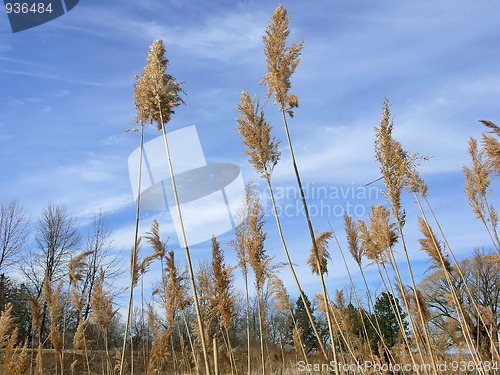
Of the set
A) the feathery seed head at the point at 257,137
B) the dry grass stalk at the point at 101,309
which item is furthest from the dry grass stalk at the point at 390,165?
the dry grass stalk at the point at 101,309

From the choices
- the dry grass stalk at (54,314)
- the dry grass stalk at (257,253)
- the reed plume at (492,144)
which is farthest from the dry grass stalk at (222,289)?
the reed plume at (492,144)

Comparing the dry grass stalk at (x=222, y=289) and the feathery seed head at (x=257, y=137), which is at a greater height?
the feathery seed head at (x=257, y=137)

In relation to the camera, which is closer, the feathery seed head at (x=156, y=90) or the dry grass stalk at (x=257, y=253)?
the feathery seed head at (x=156, y=90)

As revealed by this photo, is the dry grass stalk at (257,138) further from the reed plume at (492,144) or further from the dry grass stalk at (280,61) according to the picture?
the reed plume at (492,144)

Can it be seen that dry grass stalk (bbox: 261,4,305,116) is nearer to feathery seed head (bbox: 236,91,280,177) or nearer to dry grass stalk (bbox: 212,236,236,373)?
feathery seed head (bbox: 236,91,280,177)

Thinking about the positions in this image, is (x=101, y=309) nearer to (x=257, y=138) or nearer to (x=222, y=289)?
(x=222, y=289)

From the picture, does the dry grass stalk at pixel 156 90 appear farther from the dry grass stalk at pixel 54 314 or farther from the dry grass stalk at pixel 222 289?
the dry grass stalk at pixel 54 314

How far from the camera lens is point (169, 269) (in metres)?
5.68

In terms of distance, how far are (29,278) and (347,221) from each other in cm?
2423

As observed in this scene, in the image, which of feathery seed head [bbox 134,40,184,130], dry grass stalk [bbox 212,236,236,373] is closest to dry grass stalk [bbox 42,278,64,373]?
dry grass stalk [bbox 212,236,236,373]

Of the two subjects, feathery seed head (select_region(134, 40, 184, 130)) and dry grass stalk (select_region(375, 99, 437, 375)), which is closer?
feathery seed head (select_region(134, 40, 184, 130))

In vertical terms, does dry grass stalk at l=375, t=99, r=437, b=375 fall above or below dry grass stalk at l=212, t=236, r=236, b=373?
above

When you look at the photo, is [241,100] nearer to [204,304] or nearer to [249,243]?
[249,243]


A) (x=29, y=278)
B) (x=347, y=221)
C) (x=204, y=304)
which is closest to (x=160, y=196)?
(x=204, y=304)
